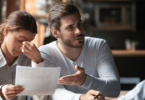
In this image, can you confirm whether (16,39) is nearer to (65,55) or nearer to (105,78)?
(65,55)

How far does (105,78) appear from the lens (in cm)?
124

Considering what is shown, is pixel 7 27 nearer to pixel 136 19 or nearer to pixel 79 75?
pixel 79 75

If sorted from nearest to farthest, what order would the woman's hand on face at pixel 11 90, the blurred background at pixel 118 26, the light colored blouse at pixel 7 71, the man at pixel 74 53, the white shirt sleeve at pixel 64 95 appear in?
the woman's hand on face at pixel 11 90, the white shirt sleeve at pixel 64 95, the light colored blouse at pixel 7 71, the man at pixel 74 53, the blurred background at pixel 118 26

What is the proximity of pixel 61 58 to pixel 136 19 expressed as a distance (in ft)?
9.73

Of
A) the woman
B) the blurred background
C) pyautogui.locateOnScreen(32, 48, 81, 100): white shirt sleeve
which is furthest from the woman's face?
the blurred background

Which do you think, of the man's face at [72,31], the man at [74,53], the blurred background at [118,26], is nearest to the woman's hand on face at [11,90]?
the man at [74,53]

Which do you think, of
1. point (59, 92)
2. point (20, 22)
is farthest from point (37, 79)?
point (20, 22)

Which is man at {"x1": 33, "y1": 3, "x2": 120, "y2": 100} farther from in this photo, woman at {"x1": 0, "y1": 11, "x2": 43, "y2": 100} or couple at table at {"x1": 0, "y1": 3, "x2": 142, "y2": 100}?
woman at {"x1": 0, "y1": 11, "x2": 43, "y2": 100}

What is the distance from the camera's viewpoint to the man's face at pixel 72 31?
4.24 ft

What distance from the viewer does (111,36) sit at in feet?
14.4

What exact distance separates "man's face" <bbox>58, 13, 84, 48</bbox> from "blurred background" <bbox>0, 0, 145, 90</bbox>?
172 cm

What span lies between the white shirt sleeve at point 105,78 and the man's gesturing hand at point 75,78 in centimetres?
4

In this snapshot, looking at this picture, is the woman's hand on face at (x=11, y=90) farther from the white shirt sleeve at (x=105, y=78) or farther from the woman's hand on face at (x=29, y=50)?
the white shirt sleeve at (x=105, y=78)

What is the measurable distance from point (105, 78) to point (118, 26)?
293cm
